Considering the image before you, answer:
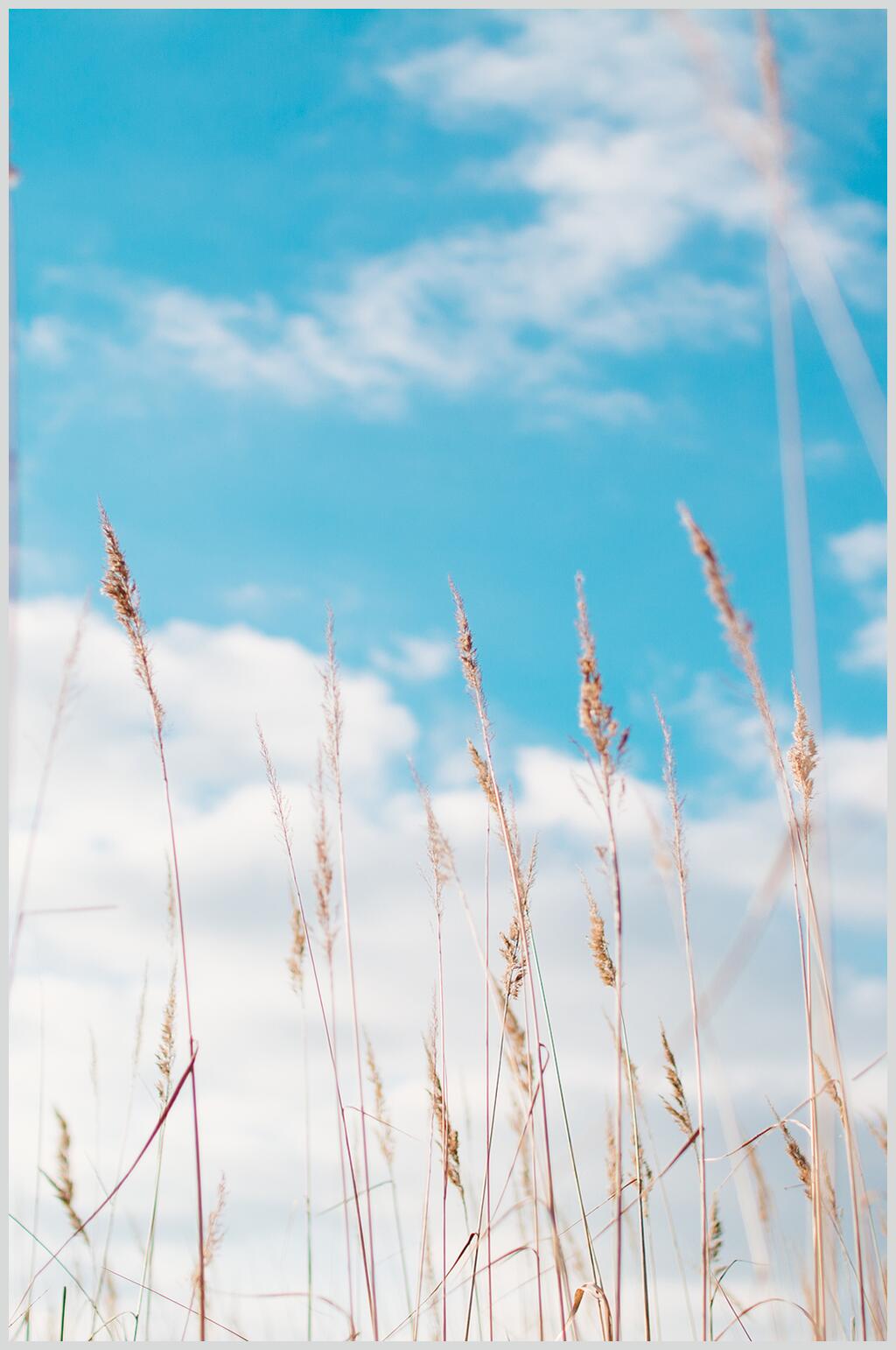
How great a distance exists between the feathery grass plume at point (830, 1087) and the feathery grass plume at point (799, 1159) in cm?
11

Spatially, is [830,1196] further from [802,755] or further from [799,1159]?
[802,755]

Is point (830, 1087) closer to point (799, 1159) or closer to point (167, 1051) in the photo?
point (799, 1159)

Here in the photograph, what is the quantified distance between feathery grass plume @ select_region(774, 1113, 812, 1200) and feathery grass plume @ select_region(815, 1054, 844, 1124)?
0.11m

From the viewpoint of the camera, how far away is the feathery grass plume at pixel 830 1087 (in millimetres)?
1766

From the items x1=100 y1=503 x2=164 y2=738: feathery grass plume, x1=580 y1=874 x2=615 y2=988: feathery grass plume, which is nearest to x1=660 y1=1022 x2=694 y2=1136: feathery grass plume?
x1=580 y1=874 x2=615 y2=988: feathery grass plume

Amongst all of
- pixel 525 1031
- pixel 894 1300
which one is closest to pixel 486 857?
pixel 525 1031

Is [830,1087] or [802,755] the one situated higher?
[802,755]

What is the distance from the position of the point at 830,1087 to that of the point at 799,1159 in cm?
17

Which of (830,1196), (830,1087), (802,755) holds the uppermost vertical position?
(802,755)

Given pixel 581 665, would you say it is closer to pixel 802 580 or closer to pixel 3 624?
pixel 802 580

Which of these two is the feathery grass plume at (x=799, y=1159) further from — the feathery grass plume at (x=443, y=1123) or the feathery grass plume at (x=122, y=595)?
the feathery grass plume at (x=122, y=595)

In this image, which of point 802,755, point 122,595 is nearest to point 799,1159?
point 802,755

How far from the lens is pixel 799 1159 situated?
1837mm

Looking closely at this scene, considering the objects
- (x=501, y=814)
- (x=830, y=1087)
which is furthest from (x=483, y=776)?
(x=830, y=1087)
